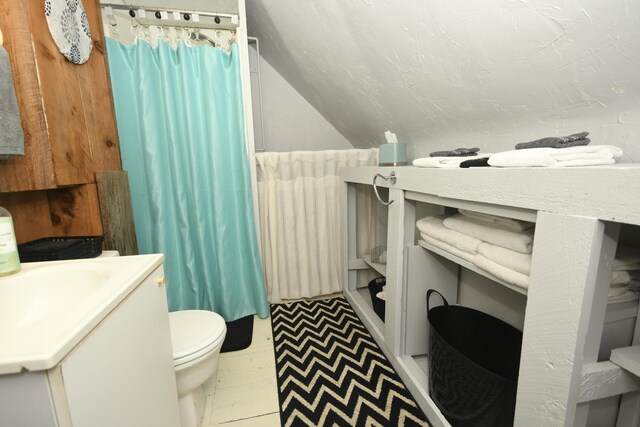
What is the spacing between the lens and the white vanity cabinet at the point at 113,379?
424 millimetres

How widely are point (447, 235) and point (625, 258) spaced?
0.47m

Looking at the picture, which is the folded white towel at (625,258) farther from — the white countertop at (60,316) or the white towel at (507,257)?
the white countertop at (60,316)

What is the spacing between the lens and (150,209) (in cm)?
167

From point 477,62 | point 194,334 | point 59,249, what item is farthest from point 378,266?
point 59,249

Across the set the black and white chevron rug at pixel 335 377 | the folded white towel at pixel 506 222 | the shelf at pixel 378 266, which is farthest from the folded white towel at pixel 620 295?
the shelf at pixel 378 266

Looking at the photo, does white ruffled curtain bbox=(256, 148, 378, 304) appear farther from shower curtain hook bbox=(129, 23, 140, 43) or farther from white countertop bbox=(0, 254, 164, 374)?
white countertop bbox=(0, 254, 164, 374)

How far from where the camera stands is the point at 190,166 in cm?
168

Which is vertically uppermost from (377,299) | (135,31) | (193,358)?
(135,31)

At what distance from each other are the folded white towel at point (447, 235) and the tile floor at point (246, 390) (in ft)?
3.35

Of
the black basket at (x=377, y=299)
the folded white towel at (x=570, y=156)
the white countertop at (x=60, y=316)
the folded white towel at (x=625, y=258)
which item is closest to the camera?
the white countertop at (x=60, y=316)

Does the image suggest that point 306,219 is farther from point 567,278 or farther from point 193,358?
point 567,278

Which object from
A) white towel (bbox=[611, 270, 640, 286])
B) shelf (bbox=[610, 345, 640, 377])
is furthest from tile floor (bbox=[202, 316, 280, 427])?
white towel (bbox=[611, 270, 640, 286])

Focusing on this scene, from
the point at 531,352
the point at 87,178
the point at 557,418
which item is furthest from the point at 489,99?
the point at 87,178

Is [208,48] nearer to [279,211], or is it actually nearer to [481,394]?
[279,211]
